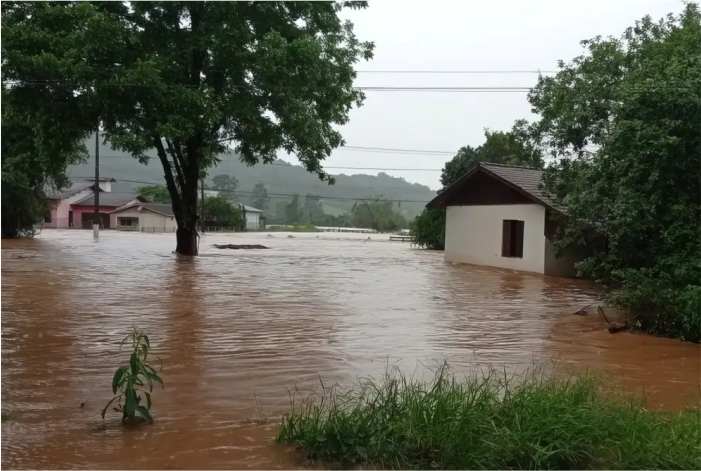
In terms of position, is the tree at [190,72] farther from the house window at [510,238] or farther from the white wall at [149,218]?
the white wall at [149,218]

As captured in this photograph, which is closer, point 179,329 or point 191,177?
point 179,329

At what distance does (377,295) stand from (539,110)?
9.15m

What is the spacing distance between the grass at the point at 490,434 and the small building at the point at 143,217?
2603 inches

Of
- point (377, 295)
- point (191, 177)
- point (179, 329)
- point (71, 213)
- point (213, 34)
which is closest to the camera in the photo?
point (179, 329)

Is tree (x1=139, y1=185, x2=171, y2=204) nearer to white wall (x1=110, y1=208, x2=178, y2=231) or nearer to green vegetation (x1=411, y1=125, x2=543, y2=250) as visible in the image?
white wall (x1=110, y1=208, x2=178, y2=231)

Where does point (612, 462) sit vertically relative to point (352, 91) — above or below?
below

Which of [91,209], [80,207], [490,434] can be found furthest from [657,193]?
[80,207]

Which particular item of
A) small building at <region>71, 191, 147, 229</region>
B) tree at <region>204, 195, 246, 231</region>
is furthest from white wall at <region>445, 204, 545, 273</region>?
small building at <region>71, 191, 147, 229</region>

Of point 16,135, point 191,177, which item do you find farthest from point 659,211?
point 16,135

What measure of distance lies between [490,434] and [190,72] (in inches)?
770

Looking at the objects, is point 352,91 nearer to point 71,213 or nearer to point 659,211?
point 659,211

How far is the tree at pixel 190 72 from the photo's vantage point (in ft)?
60.0

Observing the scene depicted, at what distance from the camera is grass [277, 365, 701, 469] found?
14.6 feet

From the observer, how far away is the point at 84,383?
6.92 m
